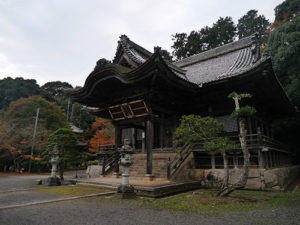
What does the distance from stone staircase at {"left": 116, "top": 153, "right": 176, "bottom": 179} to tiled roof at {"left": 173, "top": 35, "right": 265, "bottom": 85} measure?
5.33 meters

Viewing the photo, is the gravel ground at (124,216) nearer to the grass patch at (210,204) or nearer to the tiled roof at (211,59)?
the grass patch at (210,204)

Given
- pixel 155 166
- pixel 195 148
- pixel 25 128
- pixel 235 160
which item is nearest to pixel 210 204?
pixel 235 160

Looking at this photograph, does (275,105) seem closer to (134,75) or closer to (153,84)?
(153,84)

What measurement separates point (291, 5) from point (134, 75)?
29981mm

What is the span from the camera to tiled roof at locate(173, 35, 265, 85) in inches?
546

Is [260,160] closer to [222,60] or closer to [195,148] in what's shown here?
[195,148]

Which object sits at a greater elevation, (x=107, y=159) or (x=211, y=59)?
(x=211, y=59)

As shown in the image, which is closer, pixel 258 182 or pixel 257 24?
pixel 258 182

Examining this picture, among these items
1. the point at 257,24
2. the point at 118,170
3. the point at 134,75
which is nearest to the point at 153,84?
the point at 134,75

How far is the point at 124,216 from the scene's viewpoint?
5.25 metres

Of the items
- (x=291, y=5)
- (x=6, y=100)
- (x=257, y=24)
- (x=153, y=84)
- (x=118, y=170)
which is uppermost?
(x=257, y=24)

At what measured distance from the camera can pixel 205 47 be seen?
4394 centimetres

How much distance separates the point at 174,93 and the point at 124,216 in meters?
7.84

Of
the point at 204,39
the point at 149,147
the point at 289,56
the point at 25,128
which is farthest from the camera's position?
the point at 204,39
